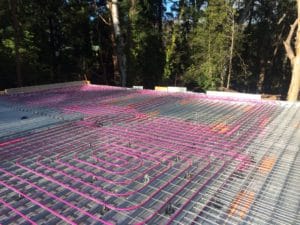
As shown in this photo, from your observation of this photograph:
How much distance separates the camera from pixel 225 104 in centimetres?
→ 655

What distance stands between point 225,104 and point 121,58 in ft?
25.7

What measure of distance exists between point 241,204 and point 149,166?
44.0 inches

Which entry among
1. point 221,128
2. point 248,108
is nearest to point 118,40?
point 248,108

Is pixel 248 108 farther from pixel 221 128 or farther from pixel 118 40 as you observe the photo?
pixel 118 40

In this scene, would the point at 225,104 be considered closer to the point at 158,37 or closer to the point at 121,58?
the point at 121,58

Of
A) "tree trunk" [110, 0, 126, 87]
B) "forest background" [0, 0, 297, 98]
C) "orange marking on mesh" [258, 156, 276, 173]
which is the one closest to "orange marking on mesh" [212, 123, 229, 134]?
"orange marking on mesh" [258, 156, 276, 173]

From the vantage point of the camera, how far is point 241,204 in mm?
2486

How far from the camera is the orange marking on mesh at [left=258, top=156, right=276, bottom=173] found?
10.3ft

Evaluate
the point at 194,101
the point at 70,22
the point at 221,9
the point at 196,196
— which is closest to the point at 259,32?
the point at 221,9

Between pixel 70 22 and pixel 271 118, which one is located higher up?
pixel 70 22

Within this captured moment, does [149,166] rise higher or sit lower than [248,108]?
lower

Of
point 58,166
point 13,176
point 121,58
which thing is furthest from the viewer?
A: point 121,58

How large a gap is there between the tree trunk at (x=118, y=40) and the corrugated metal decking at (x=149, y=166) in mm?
7783

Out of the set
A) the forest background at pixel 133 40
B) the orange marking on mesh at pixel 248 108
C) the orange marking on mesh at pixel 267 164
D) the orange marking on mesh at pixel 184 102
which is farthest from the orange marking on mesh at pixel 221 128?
the forest background at pixel 133 40
